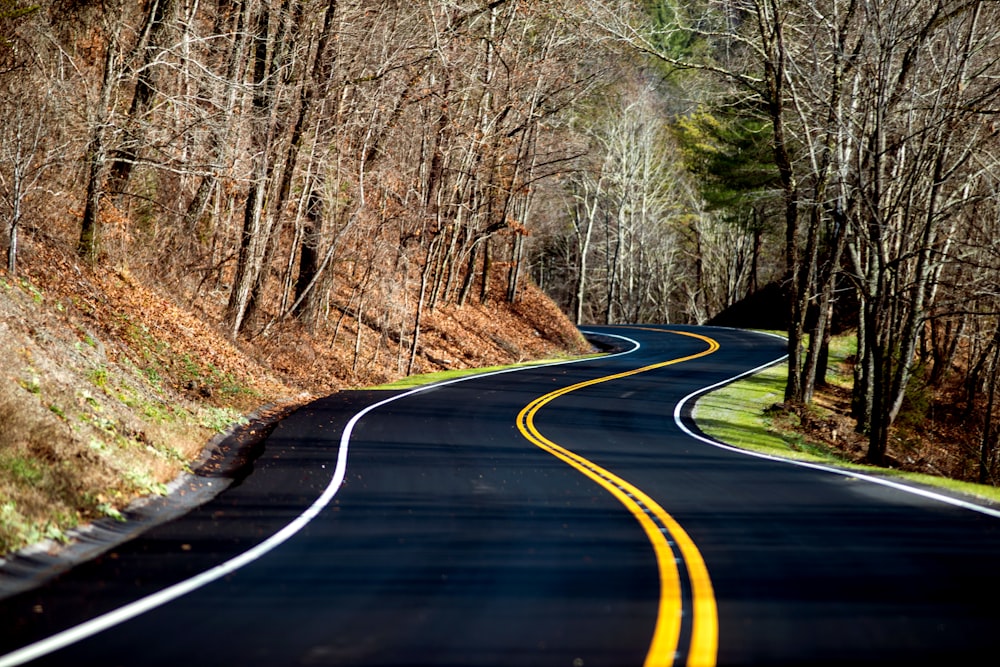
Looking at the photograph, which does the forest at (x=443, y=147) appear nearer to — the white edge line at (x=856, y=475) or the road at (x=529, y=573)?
the white edge line at (x=856, y=475)

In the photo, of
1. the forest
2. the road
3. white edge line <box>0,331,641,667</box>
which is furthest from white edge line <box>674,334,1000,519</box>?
white edge line <box>0,331,641,667</box>

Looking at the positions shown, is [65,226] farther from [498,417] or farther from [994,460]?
[994,460]

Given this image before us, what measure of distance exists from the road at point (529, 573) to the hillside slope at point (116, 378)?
1.14 meters

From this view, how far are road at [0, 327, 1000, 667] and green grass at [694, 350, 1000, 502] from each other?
1.29m

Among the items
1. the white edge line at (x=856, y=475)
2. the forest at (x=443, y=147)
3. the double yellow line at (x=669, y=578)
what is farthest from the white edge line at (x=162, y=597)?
the forest at (x=443, y=147)

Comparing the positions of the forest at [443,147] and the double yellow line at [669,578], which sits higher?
the forest at [443,147]

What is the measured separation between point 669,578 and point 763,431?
56.5 ft

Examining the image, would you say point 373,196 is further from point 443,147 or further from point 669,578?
point 669,578

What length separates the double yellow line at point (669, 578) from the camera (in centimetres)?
588

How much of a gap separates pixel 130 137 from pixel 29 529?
53.7 ft

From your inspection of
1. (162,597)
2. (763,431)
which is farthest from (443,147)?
(162,597)

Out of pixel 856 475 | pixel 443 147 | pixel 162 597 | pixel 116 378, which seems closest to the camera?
pixel 162 597

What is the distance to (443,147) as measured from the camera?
124 ft

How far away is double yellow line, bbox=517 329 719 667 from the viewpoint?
588 cm
